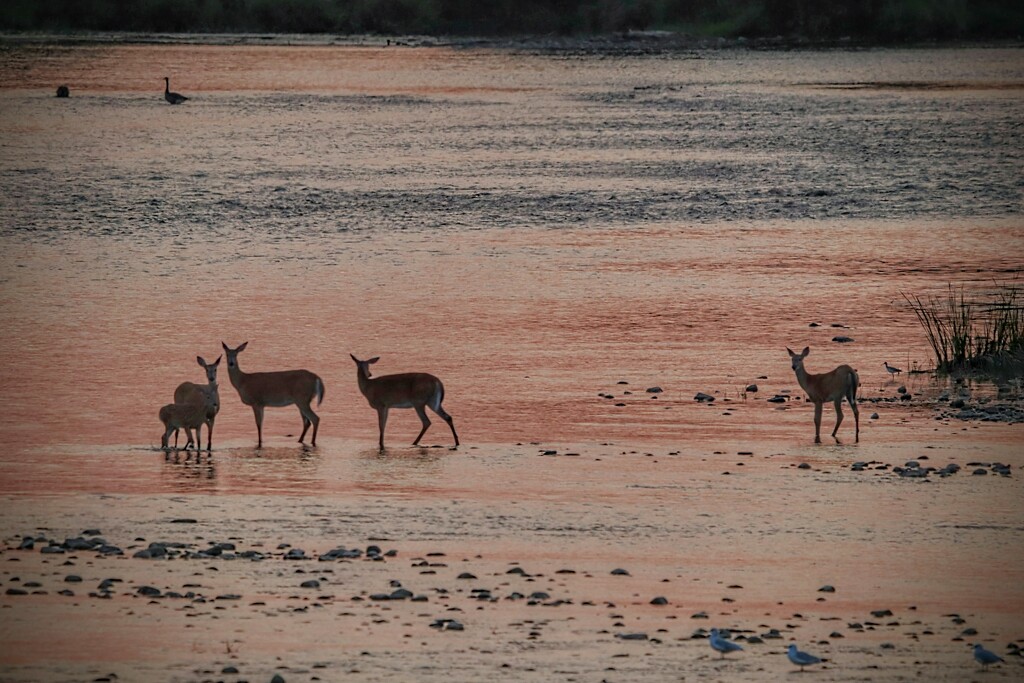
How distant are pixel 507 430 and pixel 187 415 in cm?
272

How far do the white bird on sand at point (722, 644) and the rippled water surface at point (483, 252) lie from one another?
541 centimetres

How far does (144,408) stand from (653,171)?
25.9m

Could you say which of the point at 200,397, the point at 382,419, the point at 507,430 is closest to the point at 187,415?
the point at 200,397

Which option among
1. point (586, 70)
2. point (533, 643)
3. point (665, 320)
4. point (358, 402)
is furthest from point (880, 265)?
point (586, 70)

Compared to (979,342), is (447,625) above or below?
below

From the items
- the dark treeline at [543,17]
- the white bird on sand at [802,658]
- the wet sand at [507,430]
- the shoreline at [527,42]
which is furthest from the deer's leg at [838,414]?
the dark treeline at [543,17]

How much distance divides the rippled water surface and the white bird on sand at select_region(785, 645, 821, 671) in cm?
561

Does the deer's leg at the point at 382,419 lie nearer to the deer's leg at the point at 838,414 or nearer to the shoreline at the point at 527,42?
the deer's leg at the point at 838,414

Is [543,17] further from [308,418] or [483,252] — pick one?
[308,418]

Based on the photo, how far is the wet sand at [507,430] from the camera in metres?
9.73

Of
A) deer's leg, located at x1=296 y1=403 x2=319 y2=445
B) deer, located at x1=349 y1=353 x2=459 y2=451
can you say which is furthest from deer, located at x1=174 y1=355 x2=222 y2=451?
deer, located at x1=349 y1=353 x2=459 y2=451

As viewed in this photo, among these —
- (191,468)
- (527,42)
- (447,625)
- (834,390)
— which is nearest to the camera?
(447,625)

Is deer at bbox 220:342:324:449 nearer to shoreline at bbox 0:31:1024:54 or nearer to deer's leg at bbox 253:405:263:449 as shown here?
deer's leg at bbox 253:405:263:449

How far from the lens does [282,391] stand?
48.0 feet
